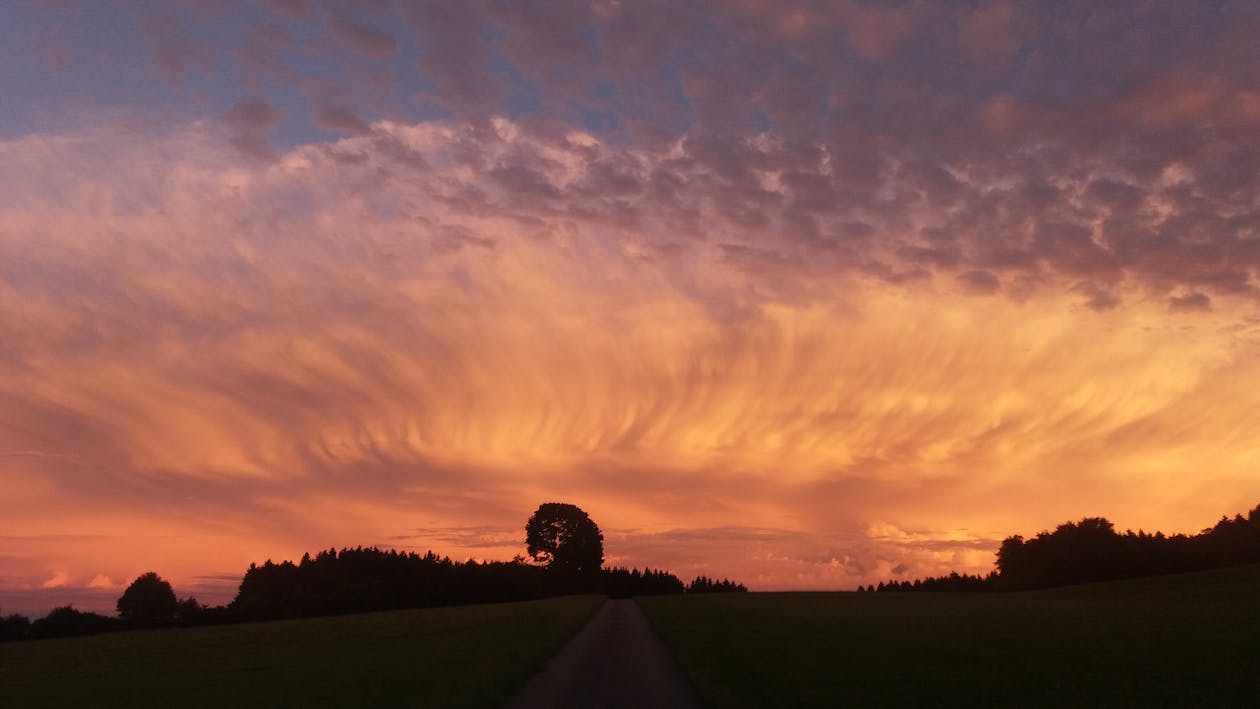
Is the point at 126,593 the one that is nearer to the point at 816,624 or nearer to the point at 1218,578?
the point at 816,624

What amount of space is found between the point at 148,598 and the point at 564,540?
75.4 m

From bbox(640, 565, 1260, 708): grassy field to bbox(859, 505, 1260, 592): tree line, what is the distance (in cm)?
6747

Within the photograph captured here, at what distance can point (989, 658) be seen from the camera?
34.4 metres

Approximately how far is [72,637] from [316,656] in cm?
6538

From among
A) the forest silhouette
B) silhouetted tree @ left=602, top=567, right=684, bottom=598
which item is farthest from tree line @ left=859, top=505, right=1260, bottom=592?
silhouetted tree @ left=602, top=567, right=684, bottom=598

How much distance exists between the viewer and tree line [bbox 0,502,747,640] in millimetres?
101938

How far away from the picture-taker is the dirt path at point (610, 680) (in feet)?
77.9

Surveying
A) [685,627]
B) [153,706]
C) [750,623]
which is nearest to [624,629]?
[685,627]

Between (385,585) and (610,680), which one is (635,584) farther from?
(610,680)

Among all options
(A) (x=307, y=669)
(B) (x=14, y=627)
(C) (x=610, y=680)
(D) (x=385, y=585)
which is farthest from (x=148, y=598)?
(C) (x=610, y=680)

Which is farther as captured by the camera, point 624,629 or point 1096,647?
point 624,629

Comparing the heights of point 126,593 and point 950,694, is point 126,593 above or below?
above

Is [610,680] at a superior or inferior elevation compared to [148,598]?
inferior

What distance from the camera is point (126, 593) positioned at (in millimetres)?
151875
